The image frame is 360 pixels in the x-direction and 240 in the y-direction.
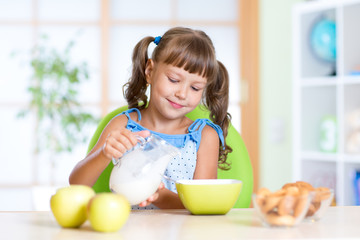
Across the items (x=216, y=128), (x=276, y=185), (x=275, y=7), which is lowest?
(x=276, y=185)

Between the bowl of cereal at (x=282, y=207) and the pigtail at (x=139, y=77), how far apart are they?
37.2 inches

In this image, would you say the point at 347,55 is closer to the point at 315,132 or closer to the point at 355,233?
the point at 315,132

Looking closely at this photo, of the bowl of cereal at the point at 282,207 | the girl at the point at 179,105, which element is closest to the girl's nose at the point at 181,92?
the girl at the point at 179,105

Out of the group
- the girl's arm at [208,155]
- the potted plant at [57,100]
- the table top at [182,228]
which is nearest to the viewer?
the table top at [182,228]

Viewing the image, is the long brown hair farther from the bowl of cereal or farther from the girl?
the bowl of cereal

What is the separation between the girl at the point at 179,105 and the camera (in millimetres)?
1573

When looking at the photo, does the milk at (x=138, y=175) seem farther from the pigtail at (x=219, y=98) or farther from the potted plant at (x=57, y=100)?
the potted plant at (x=57, y=100)

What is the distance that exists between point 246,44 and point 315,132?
3.48ft

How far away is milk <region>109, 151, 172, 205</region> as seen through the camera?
3.38 feet

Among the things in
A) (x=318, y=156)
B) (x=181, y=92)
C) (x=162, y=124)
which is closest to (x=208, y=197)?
(x=181, y=92)

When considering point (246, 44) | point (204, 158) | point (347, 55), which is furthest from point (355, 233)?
point (246, 44)

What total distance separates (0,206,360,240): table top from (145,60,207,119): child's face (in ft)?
1.68

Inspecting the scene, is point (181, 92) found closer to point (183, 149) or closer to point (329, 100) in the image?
point (183, 149)

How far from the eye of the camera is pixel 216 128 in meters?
1.74
